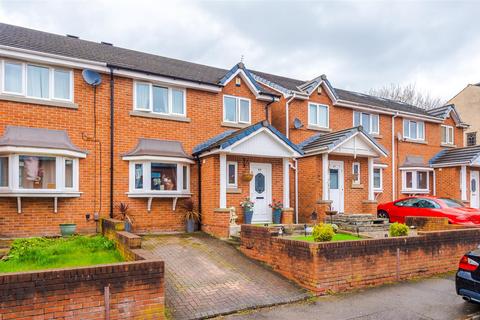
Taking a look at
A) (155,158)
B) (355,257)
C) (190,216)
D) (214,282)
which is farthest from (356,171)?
(214,282)

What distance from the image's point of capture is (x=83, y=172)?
10.9 meters

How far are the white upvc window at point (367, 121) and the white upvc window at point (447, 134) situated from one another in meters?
6.21

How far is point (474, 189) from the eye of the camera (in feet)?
64.2

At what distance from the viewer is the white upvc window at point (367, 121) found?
1789 cm

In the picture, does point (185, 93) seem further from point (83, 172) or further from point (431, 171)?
point (431, 171)

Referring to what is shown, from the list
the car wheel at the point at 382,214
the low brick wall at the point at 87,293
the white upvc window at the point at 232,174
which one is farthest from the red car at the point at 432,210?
the low brick wall at the point at 87,293

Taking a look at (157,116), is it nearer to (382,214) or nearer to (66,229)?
(66,229)

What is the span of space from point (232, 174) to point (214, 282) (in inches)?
223

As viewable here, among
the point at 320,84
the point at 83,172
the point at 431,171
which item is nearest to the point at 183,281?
the point at 83,172

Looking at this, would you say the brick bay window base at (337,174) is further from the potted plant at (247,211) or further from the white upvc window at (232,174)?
the white upvc window at (232,174)

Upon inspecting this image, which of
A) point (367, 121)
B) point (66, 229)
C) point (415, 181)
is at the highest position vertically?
point (367, 121)

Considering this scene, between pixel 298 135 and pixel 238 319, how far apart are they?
427 inches

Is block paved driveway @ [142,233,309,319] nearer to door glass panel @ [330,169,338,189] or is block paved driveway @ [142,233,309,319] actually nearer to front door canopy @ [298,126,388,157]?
front door canopy @ [298,126,388,157]

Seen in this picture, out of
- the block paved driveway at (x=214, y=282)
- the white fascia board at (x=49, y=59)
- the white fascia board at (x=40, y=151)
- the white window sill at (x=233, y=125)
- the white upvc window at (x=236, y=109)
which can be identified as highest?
the white fascia board at (x=49, y=59)
